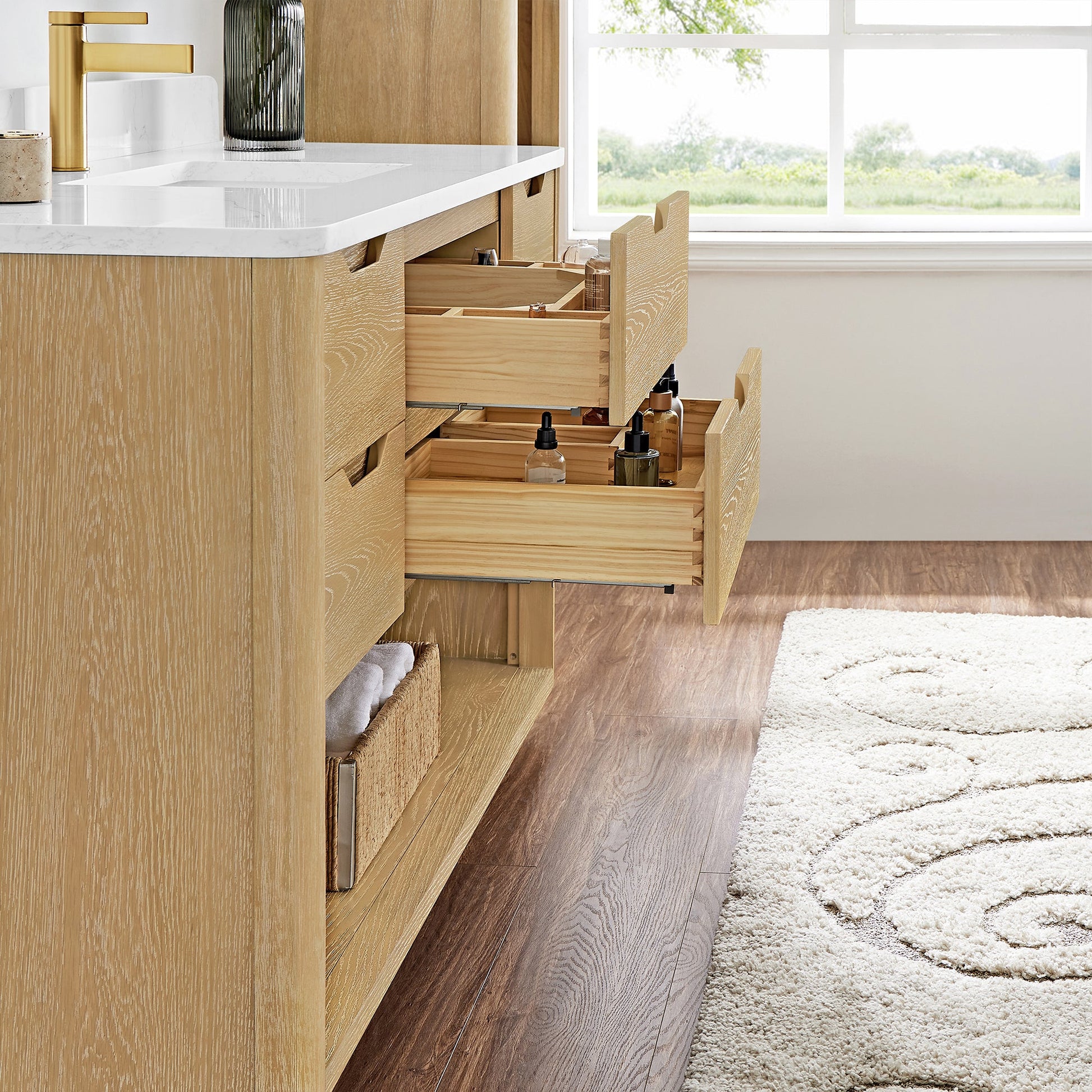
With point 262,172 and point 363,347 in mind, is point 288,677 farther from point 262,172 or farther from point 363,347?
point 262,172

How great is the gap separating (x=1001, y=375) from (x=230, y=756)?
116 inches

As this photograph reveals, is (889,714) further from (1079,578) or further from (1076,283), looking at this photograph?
(1076,283)

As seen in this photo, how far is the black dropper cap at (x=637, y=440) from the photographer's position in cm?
187

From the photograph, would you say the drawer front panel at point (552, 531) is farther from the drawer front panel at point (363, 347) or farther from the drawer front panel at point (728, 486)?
the drawer front panel at point (363, 347)

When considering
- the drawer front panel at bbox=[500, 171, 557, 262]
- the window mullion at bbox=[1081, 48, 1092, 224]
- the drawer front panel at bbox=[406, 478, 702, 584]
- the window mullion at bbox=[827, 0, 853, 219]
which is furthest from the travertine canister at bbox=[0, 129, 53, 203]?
the window mullion at bbox=[1081, 48, 1092, 224]

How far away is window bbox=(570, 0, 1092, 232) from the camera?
385cm

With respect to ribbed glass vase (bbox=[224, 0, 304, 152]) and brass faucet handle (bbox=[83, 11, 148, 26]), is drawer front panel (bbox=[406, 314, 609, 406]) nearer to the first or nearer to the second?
brass faucet handle (bbox=[83, 11, 148, 26])

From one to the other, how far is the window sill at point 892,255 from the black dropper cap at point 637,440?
1920 mm

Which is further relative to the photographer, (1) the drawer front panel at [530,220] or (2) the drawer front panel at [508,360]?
(1) the drawer front panel at [530,220]

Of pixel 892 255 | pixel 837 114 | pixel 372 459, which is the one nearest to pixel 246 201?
pixel 372 459

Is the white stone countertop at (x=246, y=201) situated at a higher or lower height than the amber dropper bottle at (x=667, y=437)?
higher

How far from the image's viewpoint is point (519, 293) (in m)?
2.00

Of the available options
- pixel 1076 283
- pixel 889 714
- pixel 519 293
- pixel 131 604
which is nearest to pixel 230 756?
pixel 131 604

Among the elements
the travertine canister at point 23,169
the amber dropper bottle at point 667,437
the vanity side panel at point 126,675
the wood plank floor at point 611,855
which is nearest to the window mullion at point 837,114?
the wood plank floor at point 611,855
